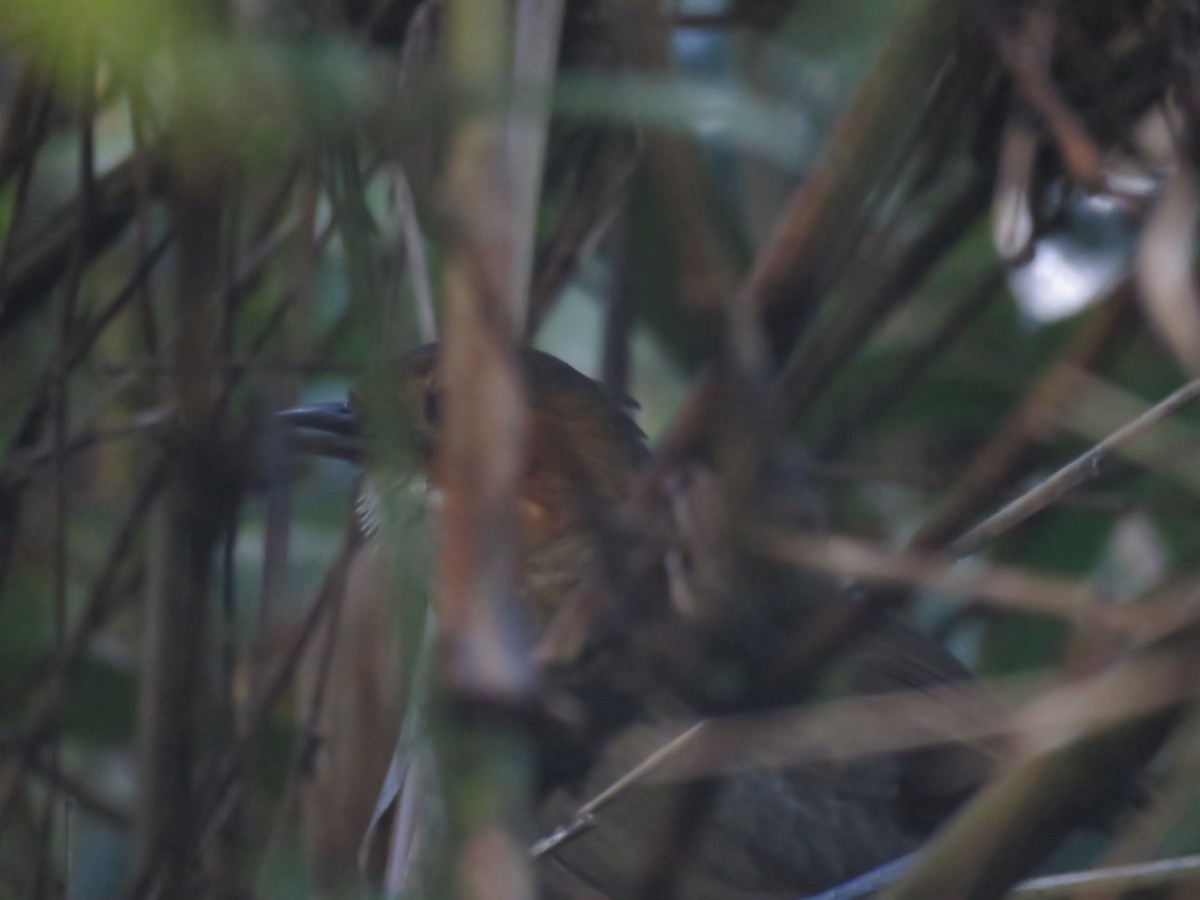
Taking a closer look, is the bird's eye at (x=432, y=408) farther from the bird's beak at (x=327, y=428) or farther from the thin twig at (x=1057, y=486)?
the thin twig at (x=1057, y=486)

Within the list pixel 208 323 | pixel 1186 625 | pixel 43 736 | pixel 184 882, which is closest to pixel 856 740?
pixel 1186 625

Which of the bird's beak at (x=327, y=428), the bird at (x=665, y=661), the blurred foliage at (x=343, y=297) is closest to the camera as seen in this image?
the bird at (x=665, y=661)

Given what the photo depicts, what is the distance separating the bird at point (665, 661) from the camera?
4.13ft

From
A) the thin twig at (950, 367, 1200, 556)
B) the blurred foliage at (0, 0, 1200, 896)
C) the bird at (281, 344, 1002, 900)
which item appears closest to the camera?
the bird at (281, 344, 1002, 900)

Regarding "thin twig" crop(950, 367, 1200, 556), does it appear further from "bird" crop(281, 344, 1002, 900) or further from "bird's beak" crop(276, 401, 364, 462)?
"bird's beak" crop(276, 401, 364, 462)

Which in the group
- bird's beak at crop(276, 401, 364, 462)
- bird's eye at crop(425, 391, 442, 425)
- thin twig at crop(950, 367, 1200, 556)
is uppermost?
thin twig at crop(950, 367, 1200, 556)

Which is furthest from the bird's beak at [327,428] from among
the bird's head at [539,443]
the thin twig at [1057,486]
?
the thin twig at [1057,486]

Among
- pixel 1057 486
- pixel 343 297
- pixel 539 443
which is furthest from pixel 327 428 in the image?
pixel 1057 486

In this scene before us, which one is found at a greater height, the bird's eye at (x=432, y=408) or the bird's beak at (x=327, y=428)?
the bird's eye at (x=432, y=408)

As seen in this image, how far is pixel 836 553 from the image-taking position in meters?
1.31

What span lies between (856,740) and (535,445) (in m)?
1.00

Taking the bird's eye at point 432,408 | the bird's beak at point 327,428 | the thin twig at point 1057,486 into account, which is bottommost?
the bird's beak at point 327,428

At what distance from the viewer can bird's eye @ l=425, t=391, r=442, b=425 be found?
2.47m

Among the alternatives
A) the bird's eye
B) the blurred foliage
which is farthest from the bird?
the blurred foliage
